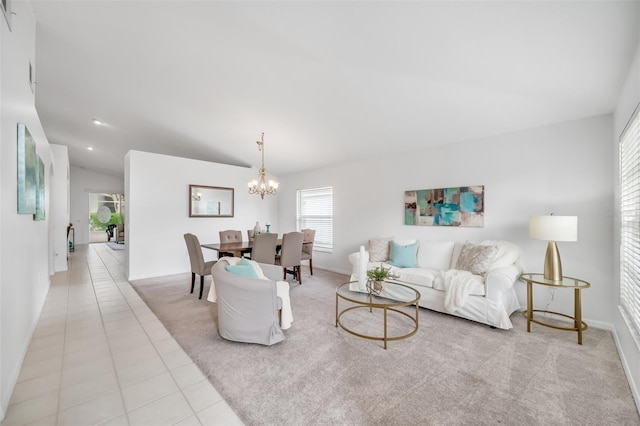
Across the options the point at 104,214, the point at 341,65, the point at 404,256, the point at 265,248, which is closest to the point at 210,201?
the point at 265,248

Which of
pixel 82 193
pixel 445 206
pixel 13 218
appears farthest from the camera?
pixel 82 193

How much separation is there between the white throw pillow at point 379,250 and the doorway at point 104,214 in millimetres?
11261

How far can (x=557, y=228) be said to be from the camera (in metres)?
2.66

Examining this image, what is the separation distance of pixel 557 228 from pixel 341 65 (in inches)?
105

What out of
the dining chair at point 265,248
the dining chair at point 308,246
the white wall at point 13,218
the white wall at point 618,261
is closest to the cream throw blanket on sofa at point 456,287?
the white wall at point 618,261

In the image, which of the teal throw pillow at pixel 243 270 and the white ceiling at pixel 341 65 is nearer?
the white ceiling at pixel 341 65

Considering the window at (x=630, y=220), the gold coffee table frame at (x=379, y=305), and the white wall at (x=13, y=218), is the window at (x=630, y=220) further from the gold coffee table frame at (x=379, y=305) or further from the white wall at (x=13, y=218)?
the white wall at (x=13, y=218)

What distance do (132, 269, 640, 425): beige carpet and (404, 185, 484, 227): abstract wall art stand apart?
1428 millimetres

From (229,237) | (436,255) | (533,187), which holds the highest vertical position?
(533,187)

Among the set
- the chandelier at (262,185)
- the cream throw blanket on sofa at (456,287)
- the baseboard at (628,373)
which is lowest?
the baseboard at (628,373)

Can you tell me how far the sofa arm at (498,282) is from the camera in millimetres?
2865

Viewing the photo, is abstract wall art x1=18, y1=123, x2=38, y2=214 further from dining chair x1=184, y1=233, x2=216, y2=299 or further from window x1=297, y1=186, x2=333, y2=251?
window x1=297, y1=186, x2=333, y2=251

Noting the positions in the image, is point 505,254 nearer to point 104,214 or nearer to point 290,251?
point 290,251

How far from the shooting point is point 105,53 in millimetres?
3205
